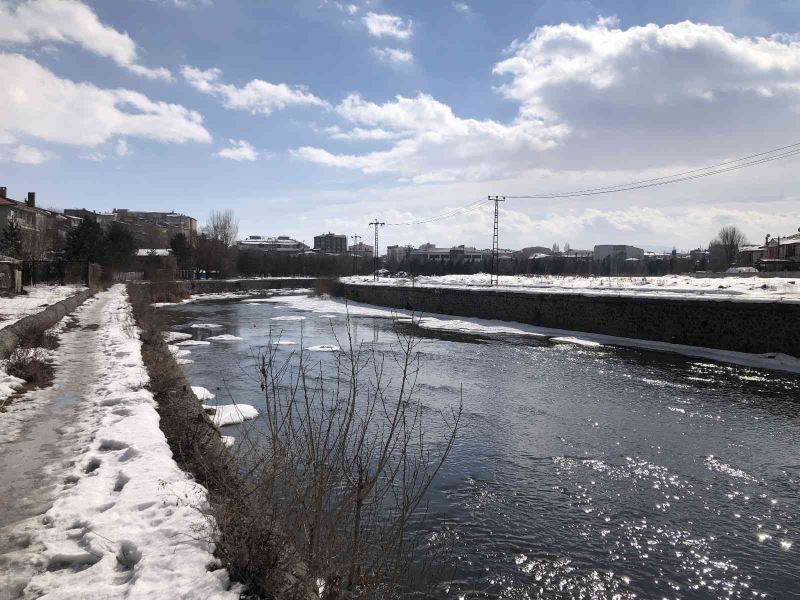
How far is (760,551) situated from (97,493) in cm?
626

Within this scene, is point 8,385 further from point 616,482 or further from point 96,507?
point 616,482

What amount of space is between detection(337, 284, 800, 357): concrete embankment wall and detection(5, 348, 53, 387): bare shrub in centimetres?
609

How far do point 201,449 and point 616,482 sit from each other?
5.06 metres

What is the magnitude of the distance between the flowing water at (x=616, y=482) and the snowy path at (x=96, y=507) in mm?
1903

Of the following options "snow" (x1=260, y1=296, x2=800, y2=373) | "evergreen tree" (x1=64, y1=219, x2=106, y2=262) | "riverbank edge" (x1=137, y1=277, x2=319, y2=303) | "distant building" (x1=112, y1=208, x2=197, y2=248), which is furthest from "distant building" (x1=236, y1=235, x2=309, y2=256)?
"snow" (x1=260, y1=296, x2=800, y2=373)

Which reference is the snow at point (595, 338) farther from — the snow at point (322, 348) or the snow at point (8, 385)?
the snow at point (8, 385)

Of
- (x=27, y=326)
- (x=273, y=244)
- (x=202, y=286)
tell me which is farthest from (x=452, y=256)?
(x=27, y=326)

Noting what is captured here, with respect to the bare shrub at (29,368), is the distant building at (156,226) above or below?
above

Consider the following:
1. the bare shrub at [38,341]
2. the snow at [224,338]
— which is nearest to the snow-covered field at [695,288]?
the snow at [224,338]

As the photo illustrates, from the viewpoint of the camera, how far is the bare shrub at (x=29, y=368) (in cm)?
962

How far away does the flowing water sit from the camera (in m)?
4.95

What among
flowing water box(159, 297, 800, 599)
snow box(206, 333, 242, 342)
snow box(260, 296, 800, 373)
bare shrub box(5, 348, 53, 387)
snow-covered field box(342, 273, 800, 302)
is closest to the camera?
flowing water box(159, 297, 800, 599)

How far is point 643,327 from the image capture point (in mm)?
20703

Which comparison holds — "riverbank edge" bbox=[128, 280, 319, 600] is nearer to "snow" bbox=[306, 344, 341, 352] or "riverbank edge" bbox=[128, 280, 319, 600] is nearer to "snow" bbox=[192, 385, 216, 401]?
"snow" bbox=[192, 385, 216, 401]
